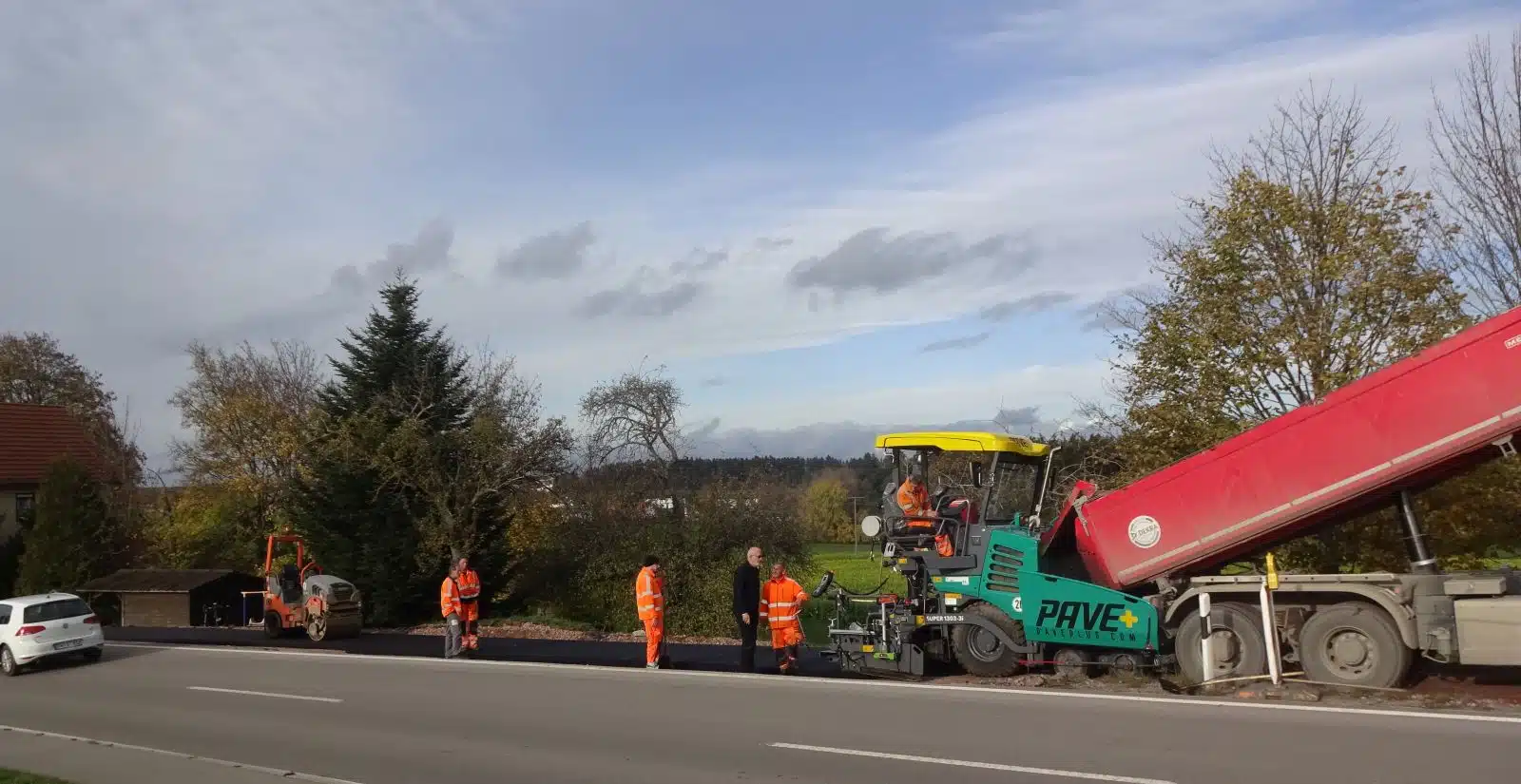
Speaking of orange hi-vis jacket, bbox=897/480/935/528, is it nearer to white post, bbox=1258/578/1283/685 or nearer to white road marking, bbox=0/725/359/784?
white post, bbox=1258/578/1283/685

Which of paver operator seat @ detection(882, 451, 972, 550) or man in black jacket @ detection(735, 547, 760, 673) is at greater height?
paver operator seat @ detection(882, 451, 972, 550)

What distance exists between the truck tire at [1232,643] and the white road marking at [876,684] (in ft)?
3.34

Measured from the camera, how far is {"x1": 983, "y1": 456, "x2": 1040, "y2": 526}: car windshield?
A: 46.7 feet

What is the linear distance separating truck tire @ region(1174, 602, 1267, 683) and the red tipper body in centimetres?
59

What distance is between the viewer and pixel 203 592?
96.1 feet

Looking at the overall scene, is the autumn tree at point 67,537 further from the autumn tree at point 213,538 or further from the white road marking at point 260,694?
the white road marking at point 260,694

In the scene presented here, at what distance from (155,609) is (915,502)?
23.4 m

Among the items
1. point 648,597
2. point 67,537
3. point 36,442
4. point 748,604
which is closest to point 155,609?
point 67,537

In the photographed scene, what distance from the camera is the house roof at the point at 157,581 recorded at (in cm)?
2922

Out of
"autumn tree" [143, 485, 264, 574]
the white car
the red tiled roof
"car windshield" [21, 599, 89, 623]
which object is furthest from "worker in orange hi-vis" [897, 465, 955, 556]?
the red tiled roof

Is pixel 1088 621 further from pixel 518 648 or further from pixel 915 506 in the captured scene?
pixel 518 648

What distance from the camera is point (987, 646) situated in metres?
13.8

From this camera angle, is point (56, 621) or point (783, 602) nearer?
point (783, 602)

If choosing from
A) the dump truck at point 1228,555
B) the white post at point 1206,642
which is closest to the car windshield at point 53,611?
the dump truck at point 1228,555
